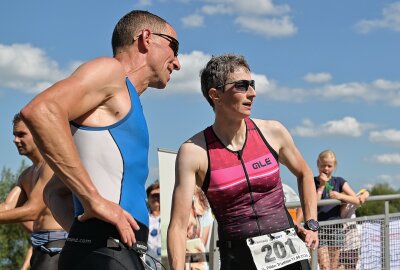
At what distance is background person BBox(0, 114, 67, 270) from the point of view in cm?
605

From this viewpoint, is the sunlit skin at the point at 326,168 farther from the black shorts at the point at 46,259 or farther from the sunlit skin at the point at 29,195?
the black shorts at the point at 46,259

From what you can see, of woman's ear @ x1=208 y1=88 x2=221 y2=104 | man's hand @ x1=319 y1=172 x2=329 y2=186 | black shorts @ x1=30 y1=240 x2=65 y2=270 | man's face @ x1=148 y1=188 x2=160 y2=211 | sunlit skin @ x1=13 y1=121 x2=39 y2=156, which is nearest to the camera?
woman's ear @ x1=208 y1=88 x2=221 y2=104

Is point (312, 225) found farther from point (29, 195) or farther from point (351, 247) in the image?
point (351, 247)

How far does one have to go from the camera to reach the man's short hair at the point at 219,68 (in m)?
4.91

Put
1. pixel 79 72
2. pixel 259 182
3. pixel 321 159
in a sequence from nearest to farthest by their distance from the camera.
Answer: pixel 79 72 → pixel 259 182 → pixel 321 159

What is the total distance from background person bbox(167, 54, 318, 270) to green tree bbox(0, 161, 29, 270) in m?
48.6

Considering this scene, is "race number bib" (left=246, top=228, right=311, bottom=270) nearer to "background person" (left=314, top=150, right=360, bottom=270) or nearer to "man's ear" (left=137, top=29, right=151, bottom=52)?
"man's ear" (left=137, top=29, right=151, bottom=52)

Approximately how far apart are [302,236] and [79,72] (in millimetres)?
2327

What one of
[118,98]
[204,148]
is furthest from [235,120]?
[118,98]

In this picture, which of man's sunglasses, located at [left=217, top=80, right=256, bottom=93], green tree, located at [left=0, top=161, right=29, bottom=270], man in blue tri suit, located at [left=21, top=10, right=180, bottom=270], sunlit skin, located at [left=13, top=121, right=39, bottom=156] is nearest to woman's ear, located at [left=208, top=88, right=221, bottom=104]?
man's sunglasses, located at [left=217, top=80, right=256, bottom=93]

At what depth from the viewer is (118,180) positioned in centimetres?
303

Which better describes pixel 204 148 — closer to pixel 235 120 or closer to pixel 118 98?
pixel 235 120

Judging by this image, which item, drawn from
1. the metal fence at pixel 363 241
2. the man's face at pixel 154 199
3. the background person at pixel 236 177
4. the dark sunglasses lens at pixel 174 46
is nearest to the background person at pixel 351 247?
the metal fence at pixel 363 241

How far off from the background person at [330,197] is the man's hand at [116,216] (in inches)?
180
